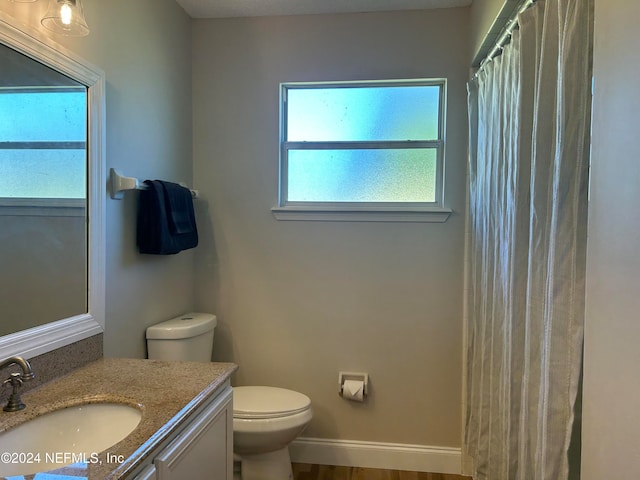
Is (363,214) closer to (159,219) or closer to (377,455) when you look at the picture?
(159,219)

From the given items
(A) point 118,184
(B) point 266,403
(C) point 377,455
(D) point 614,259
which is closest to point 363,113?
(A) point 118,184

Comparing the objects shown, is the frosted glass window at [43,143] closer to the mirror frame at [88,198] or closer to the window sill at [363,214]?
the mirror frame at [88,198]

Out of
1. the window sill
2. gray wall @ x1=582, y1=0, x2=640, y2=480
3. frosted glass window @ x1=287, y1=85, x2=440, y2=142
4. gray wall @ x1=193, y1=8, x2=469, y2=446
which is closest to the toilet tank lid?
gray wall @ x1=193, y1=8, x2=469, y2=446

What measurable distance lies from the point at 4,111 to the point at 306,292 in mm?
1556

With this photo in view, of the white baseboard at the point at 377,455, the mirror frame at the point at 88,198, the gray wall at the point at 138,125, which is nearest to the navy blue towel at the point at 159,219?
the gray wall at the point at 138,125

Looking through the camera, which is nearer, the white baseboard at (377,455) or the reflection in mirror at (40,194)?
the reflection in mirror at (40,194)

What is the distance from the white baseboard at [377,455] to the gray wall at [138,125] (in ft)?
3.50

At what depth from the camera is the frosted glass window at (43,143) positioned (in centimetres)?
119

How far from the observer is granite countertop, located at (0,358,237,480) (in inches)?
35.0

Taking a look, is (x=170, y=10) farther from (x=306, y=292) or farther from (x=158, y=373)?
(x=158, y=373)

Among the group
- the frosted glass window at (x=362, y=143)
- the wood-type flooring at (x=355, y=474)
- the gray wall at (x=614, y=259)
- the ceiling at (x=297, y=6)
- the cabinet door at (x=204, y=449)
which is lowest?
the wood-type flooring at (x=355, y=474)

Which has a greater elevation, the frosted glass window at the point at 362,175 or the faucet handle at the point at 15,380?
the frosted glass window at the point at 362,175

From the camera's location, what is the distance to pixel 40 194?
51.6 inches

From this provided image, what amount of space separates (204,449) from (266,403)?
696 millimetres
